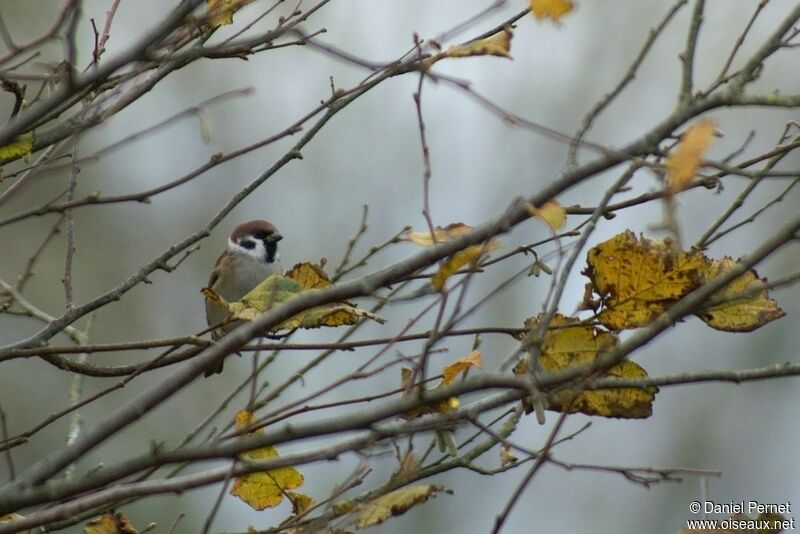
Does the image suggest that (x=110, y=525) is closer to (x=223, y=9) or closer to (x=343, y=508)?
(x=343, y=508)

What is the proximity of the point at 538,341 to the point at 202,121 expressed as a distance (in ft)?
3.10

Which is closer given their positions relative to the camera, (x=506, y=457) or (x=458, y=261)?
(x=458, y=261)

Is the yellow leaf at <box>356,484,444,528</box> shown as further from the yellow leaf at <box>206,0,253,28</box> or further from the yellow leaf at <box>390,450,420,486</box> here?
the yellow leaf at <box>206,0,253,28</box>

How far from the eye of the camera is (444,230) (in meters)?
2.23

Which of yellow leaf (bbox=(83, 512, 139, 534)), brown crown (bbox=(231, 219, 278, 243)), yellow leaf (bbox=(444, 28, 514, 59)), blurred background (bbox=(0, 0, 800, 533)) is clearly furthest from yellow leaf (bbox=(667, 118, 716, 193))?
blurred background (bbox=(0, 0, 800, 533))

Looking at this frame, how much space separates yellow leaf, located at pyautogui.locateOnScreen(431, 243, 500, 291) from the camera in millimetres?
1919

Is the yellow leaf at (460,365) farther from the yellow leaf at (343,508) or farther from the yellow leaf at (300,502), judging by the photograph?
the yellow leaf at (300,502)

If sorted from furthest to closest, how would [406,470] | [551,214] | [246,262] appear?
[246,262]
[406,470]
[551,214]

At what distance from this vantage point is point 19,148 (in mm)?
2432

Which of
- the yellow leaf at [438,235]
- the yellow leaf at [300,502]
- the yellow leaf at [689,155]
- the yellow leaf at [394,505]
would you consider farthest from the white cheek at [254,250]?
the yellow leaf at [689,155]

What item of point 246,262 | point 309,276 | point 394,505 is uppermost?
point 246,262

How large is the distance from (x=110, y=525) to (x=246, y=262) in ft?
10.6

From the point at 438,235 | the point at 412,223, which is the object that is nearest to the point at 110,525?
the point at 438,235

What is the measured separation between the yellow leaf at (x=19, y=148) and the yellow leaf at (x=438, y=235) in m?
0.87
